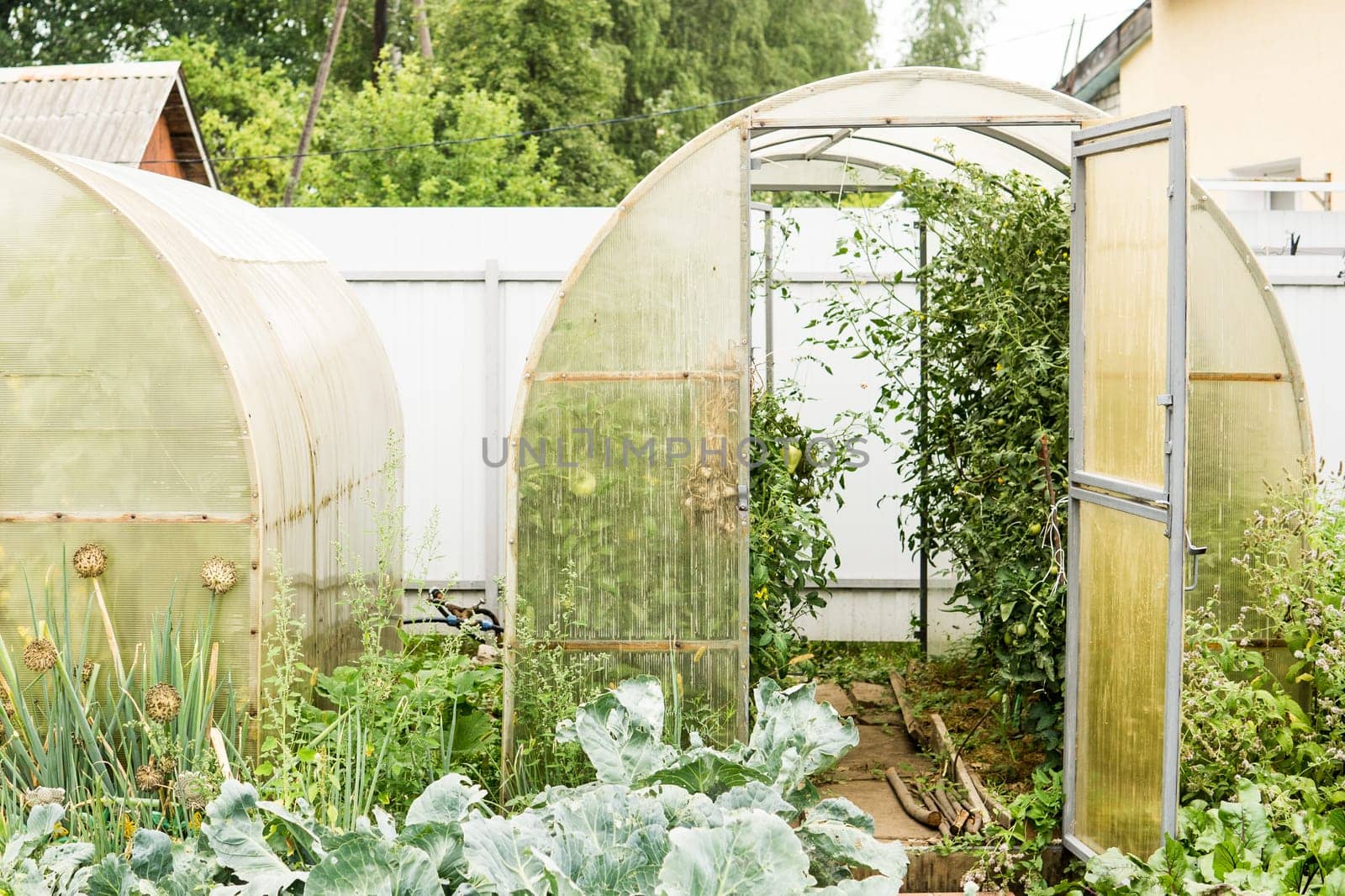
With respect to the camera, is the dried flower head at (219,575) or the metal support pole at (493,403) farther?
the metal support pole at (493,403)

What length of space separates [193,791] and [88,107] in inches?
415

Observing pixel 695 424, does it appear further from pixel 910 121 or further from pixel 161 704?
pixel 161 704

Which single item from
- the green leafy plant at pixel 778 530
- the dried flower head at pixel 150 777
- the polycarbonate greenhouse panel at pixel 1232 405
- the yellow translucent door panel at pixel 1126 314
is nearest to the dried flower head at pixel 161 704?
the dried flower head at pixel 150 777

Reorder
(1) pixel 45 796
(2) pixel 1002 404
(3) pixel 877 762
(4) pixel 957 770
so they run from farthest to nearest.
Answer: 1. (3) pixel 877 762
2. (2) pixel 1002 404
3. (4) pixel 957 770
4. (1) pixel 45 796

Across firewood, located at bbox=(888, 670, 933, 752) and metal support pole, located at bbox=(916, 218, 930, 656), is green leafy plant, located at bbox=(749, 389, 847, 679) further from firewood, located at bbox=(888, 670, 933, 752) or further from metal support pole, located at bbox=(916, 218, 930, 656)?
firewood, located at bbox=(888, 670, 933, 752)

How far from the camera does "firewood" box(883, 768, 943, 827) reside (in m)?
4.67

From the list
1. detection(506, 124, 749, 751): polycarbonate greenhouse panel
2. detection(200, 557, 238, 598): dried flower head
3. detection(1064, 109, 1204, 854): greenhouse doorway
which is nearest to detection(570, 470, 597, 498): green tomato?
detection(506, 124, 749, 751): polycarbonate greenhouse panel

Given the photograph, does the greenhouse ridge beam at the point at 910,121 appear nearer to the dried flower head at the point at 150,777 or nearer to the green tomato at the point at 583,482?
the green tomato at the point at 583,482

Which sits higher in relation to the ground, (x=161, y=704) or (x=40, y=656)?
(x=40, y=656)

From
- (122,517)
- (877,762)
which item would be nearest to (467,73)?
(877,762)

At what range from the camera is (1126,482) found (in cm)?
406

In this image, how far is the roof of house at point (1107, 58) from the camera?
13.7 m

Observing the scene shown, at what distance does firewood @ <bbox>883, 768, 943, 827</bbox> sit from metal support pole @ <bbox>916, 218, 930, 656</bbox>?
1.27 m

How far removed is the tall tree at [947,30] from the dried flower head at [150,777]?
1114 inches
